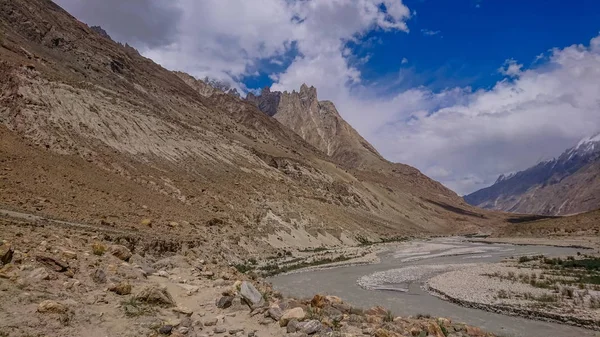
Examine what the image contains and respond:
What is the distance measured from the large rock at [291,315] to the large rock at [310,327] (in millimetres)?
311

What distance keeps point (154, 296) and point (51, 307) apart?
2.49 meters

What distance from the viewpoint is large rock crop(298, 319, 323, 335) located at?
9438mm

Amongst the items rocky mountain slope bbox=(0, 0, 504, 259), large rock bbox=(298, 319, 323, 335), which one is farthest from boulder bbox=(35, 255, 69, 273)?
rocky mountain slope bbox=(0, 0, 504, 259)

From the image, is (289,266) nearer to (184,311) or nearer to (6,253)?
(184,311)

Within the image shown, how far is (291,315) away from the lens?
33.2ft

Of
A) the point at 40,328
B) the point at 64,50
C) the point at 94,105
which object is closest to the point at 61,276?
the point at 40,328

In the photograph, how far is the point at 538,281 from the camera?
28.2m

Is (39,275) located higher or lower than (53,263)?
lower

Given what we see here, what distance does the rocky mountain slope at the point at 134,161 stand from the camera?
32.7 meters

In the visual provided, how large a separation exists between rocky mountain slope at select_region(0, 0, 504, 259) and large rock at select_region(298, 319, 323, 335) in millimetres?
19642

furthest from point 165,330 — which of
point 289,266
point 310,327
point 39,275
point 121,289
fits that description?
point 289,266

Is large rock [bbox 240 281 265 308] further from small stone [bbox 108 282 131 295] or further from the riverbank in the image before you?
the riverbank

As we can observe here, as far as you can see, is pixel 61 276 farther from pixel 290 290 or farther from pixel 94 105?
pixel 94 105

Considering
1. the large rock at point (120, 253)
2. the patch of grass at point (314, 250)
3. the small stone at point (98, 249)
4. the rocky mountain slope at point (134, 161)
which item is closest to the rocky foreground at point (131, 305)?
the small stone at point (98, 249)
